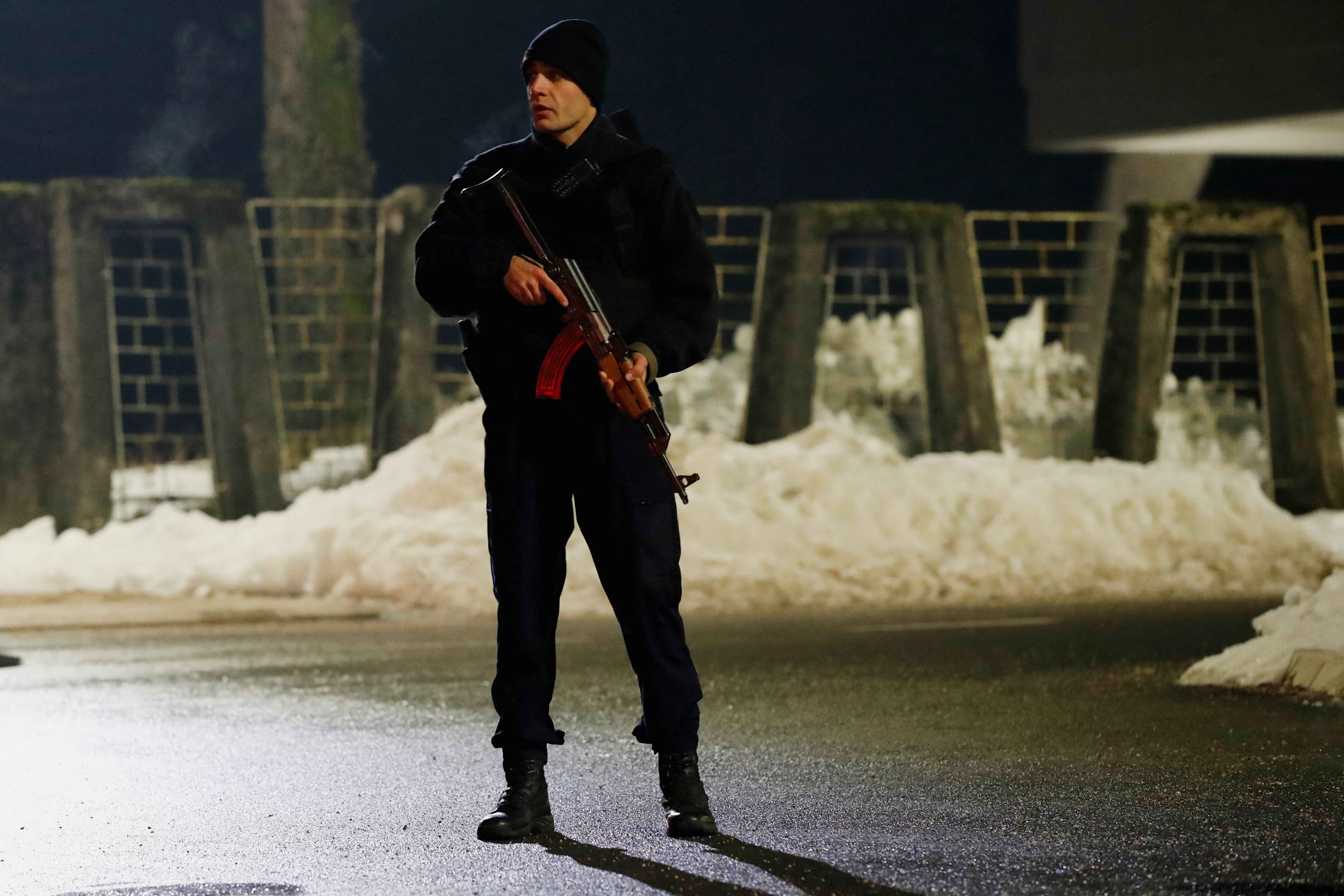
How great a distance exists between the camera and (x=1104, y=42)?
2034 cm

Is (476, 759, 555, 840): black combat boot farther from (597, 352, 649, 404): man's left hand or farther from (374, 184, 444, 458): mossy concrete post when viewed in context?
(374, 184, 444, 458): mossy concrete post

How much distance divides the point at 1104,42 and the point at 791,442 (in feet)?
31.3

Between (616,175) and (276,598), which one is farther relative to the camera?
(276,598)

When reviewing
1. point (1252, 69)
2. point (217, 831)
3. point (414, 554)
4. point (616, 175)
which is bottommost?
point (217, 831)

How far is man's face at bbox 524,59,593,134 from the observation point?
4.43m

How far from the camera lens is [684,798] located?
4320 mm

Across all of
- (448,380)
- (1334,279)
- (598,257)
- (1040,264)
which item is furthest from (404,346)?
(598,257)

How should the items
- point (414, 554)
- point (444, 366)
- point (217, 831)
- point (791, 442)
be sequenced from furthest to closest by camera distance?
point (444, 366)
point (791, 442)
point (414, 554)
point (217, 831)

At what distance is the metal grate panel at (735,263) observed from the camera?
14797mm

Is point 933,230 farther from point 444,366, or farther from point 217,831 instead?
point 217,831

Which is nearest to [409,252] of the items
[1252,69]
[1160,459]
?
[1160,459]

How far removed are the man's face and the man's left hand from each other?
2.02ft

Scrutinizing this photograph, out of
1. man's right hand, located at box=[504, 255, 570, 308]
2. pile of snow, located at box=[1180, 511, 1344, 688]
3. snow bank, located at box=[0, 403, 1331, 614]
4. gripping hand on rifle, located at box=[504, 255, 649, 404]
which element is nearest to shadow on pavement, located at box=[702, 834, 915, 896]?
gripping hand on rifle, located at box=[504, 255, 649, 404]

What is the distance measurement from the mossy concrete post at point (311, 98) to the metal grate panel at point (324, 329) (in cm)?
296
